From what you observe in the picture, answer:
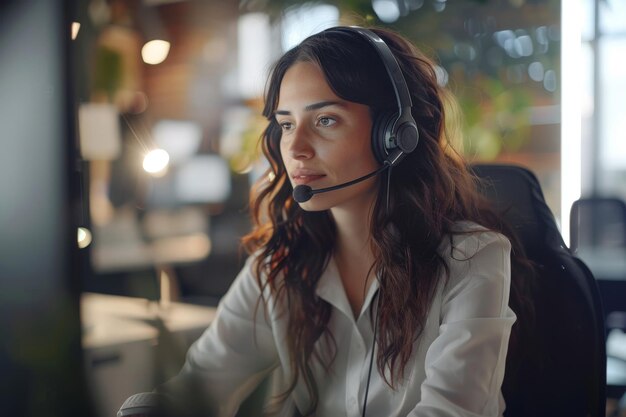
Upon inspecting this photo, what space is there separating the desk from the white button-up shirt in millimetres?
111

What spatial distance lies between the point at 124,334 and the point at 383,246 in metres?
0.57

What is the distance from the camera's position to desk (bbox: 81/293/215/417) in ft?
3.46

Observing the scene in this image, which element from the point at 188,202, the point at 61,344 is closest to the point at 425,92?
the point at 188,202

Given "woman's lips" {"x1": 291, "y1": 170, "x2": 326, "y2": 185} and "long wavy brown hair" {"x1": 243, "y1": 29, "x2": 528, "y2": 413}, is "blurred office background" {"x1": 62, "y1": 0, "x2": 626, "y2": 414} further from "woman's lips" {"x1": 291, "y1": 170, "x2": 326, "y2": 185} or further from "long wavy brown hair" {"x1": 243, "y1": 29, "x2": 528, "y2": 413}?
"woman's lips" {"x1": 291, "y1": 170, "x2": 326, "y2": 185}

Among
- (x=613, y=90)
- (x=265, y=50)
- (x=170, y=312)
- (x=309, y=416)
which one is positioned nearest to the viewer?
(x=613, y=90)

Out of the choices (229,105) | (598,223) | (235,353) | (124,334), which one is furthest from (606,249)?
(124,334)

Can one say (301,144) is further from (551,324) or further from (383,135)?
(551,324)

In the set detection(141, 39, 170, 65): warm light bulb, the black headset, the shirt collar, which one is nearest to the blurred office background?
detection(141, 39, 170, 65): warm light bulb

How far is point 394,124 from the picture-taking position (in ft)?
2.45

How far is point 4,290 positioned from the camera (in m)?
1.09

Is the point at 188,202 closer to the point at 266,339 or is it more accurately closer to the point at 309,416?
the point at 266,339

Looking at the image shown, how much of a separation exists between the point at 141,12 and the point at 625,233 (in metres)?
0.88

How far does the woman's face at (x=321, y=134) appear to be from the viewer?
30.1 inches

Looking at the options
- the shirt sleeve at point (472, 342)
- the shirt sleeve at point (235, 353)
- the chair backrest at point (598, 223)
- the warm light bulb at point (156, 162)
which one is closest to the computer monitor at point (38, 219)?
the warm light bulb at point (156, 162)
